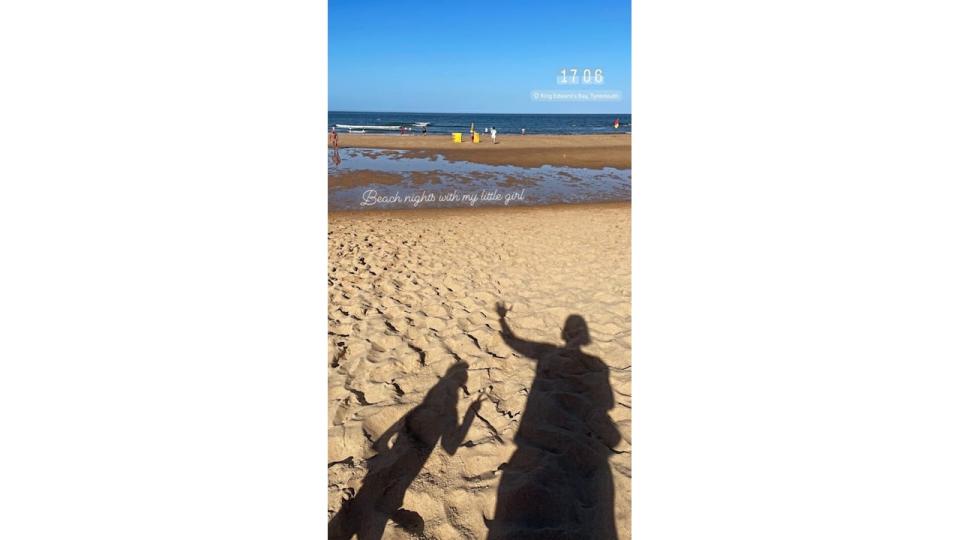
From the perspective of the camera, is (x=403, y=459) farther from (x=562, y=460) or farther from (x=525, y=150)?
(x=525, y=150)

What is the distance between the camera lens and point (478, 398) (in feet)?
7.35

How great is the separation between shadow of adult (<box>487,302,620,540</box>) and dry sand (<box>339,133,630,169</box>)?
39.8ft

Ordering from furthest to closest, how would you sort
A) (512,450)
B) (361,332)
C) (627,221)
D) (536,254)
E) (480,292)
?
1. (627,221)
2. (536,254)
3. (480,292)
4. (361,332)
5. (512,450)

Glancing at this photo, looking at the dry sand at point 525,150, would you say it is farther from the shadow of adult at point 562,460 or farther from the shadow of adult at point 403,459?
the shadow of adult at point 403,459

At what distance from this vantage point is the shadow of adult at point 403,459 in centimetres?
155

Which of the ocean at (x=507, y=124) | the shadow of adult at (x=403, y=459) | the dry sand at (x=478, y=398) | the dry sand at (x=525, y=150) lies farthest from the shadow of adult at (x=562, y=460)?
the ocean at (x=507, y=124)

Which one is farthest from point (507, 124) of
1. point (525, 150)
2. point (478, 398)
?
point (478, 398)

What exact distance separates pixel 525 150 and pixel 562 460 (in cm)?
1678

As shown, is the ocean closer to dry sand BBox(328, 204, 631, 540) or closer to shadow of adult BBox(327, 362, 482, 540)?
dry sand BBox(328, 204, 631, 540)

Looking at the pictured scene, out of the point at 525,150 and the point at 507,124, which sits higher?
the point at 507,124
